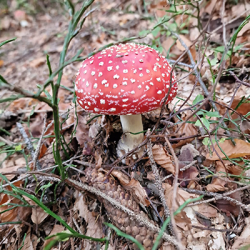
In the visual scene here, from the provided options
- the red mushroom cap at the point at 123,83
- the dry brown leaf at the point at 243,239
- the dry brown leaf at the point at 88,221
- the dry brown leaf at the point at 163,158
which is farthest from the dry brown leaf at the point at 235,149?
the dry brown leaf at the point at 88,221

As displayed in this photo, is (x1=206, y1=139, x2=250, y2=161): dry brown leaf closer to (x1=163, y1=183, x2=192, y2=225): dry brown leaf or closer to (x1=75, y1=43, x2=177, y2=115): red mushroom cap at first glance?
(x1=163, y1=183, x2=192, y2=225): dry brown leaf

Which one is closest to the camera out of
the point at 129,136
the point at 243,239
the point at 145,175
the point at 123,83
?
the point at 243,239

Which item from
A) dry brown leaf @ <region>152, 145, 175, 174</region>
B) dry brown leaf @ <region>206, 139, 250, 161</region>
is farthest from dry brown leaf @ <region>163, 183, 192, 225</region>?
dry brown leaf @ <region>206, 139, 250, 161</region>

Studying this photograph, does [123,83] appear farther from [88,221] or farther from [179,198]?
[88,221]

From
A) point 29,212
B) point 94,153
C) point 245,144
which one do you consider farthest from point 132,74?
point 29,212

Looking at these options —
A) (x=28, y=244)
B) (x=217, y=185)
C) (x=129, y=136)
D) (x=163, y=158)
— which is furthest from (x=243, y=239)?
(x=28, y=244)

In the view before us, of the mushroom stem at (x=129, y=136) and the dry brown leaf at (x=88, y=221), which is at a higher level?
the mushroom stem at (x=129, y=136)

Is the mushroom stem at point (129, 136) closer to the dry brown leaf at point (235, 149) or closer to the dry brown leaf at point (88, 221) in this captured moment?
the dry brown leaf at point (88, 221)

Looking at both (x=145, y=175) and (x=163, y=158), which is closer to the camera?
(x=163, y=158)
